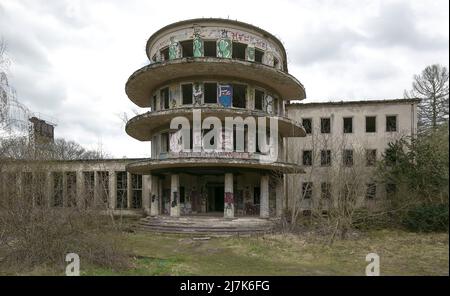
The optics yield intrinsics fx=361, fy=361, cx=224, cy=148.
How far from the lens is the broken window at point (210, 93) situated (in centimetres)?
2388

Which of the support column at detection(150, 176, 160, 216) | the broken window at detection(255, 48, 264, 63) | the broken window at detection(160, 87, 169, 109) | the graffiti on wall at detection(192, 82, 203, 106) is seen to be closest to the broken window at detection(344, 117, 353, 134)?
the broken window at detection(255, 48, 264, 63)

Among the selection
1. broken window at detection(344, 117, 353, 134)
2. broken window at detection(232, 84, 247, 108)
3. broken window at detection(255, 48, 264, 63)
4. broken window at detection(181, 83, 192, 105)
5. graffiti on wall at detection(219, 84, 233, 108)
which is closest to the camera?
graffiti on wall at detection(219, 84, 233, 108)

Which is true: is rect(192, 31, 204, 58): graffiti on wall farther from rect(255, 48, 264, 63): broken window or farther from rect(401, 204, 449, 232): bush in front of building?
rect(401, 204, 449, 232): bush in front of building

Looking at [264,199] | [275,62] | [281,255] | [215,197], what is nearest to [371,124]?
[275,62]

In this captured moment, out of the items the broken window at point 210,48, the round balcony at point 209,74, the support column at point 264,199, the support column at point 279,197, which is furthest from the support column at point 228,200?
the broken window at point 210,48

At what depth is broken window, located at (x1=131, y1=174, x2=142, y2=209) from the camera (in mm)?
32719

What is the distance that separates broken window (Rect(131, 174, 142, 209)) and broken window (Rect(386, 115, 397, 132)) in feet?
72.6

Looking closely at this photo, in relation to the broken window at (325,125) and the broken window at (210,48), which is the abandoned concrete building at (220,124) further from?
the broken window at (325,125)

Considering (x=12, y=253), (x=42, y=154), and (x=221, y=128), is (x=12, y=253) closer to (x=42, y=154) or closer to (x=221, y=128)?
(x=42, y=154)

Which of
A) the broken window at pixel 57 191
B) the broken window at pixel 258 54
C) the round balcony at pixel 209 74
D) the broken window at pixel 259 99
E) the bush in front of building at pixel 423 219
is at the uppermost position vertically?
the broken window at pixel 258 54

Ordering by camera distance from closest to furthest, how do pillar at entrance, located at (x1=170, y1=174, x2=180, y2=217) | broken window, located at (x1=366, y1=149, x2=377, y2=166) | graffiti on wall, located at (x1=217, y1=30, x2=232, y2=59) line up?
pillar at entrance, located at (x1=170, y1=174, x2=180, y2=217) < graffiti on wall, located at (x1=217, y1=30, x2=232, y2=59) < broken window, located at (x1=366, y1=149, x2=377, y2=166)

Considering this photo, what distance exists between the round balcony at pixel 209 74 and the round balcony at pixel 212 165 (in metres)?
5.33

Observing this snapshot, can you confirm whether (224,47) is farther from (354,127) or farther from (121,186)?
(121,186)

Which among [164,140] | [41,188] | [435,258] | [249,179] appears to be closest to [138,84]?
[164,140]
